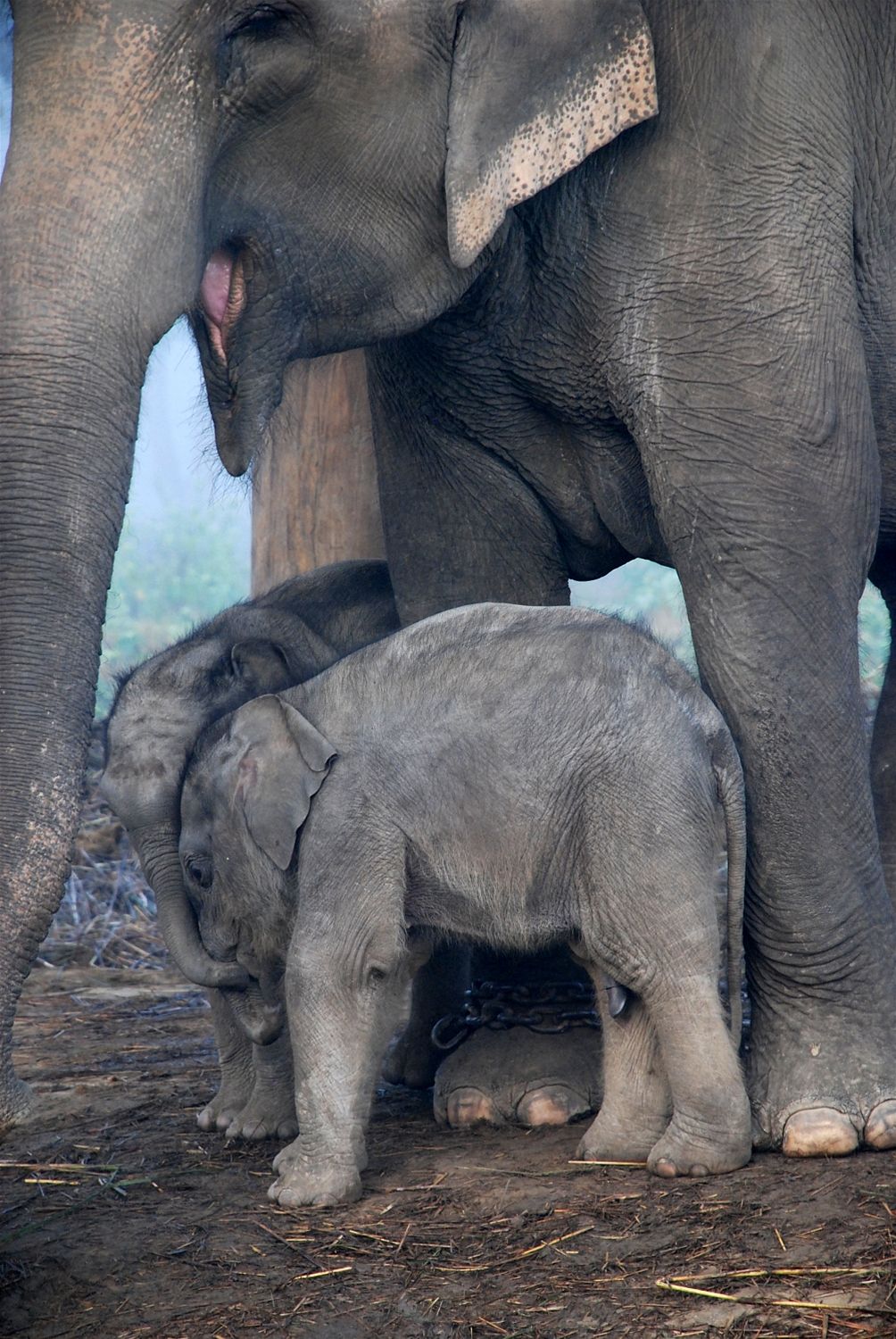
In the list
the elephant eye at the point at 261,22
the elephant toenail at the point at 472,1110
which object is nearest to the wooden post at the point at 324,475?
the elephant toenail at the point at 472,1110

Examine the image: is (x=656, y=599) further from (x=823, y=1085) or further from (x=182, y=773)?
(x=823, y=1085)

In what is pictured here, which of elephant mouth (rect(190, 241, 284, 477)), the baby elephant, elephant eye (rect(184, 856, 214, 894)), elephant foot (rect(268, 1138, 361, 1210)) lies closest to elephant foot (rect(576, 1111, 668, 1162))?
the baby elephant

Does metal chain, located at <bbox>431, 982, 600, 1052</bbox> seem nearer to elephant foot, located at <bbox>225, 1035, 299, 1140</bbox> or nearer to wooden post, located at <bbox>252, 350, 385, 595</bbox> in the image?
elephant foot, located at <bbox>225, 1035, 299, 1140</bbox>

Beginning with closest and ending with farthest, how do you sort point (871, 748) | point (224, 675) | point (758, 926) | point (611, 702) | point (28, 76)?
point (28, 76), point (611, 702), point (758, 926), point (224, 675), point (871, 748)

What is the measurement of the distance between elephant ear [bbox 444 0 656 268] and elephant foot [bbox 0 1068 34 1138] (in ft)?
5.08

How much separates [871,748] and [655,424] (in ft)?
Answer: 4.31

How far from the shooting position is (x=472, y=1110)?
3457 mm

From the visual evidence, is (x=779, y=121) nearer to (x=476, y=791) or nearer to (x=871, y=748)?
(x=476, y=791)

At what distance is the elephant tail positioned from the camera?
3.14 metres

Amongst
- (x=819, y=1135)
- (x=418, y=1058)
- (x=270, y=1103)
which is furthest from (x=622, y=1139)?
(x=418, y=1058)

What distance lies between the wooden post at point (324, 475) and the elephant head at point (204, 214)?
1777mm

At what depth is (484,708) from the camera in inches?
123

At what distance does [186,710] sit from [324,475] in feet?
5.48

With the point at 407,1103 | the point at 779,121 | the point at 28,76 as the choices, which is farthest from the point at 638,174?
the point at 407,1103
